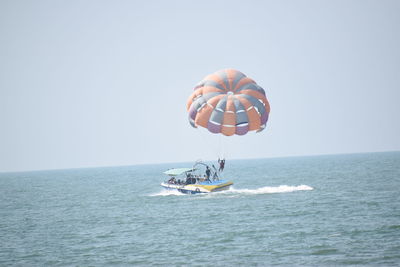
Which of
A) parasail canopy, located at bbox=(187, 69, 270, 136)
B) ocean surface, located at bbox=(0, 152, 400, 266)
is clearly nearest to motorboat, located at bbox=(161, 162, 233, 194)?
ocean surface, located at bbox=(0, 152, 400, 266)

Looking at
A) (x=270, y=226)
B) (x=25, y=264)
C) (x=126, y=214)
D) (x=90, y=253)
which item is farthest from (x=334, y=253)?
(x=126, y=214)

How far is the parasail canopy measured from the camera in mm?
43938

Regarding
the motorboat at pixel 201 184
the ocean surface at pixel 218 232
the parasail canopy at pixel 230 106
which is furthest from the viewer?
the motorboat at pixel 201 184

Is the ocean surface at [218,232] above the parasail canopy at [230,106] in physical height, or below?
below

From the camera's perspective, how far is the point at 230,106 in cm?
4394

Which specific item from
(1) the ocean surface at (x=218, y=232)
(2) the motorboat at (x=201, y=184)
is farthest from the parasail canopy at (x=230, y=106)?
(1) the ocean surface at (x=218, y=232)

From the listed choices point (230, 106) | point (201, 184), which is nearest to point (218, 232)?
point (230, 106)

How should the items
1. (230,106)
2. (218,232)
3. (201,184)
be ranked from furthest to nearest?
(201,184) < (230,106) < (218,232)

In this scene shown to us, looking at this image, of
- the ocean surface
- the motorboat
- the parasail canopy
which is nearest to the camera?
the ocean surface

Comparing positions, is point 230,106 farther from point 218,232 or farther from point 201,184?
point 218,232

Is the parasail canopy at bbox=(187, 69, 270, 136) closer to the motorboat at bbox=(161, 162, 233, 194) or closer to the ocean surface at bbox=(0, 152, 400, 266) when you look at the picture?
the motorboat at bbox=(161, 162, 233, 194)

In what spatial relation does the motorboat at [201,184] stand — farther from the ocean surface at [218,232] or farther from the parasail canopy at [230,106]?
the parasail canopy at [230,106]

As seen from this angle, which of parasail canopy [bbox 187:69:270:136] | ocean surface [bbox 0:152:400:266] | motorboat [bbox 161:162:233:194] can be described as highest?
parasail canopy [bbox 187:69:270:136]

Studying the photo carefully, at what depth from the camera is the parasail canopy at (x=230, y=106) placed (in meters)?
43.9
